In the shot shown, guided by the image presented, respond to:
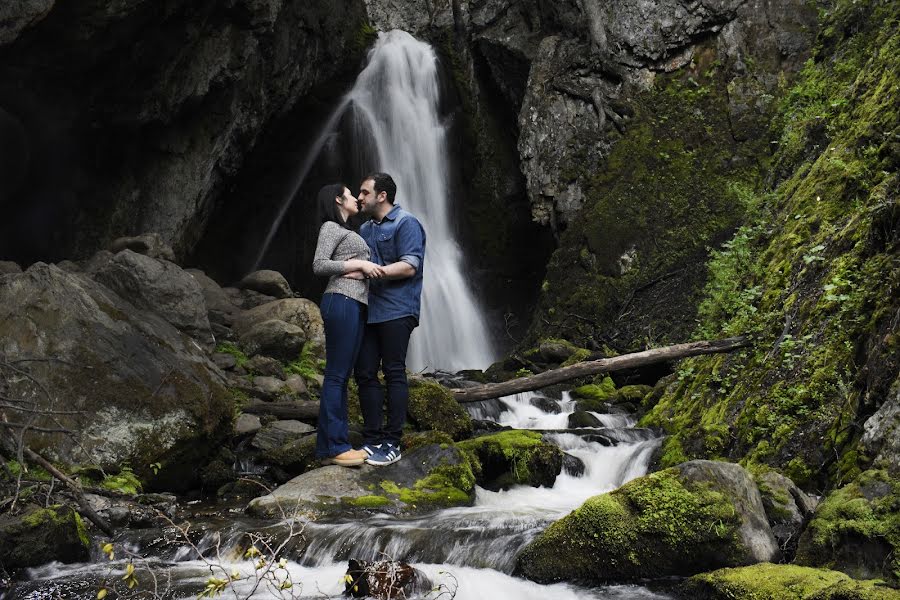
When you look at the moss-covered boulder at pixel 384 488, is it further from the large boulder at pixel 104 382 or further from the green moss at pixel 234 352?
the green moss at pixel 234 352

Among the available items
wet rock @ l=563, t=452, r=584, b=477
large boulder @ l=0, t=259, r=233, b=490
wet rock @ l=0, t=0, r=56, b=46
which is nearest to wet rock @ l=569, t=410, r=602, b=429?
wet rock @ l=563, t=452, r=584, b=477

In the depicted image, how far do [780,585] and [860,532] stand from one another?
49cm

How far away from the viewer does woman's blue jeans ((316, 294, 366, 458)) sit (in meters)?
5.50

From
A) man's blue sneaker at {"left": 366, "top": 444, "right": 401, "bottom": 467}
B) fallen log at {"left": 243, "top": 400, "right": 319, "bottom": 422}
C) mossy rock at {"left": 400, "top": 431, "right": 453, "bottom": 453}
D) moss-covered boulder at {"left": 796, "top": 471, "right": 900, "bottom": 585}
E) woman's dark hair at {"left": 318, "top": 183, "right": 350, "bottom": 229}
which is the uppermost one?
woman's dark hair at {"left": 318, "top": 183, "right": 350, "bottom": 229}

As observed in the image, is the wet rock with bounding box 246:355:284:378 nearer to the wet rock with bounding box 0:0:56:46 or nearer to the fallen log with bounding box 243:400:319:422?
the fallen log with bounding box 243:400:319:422

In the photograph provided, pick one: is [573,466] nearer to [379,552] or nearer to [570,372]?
[570,372]

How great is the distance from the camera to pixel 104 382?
20.9 ft

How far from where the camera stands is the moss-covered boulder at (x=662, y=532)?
12.2 ft

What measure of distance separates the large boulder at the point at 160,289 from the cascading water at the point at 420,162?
26.7ft

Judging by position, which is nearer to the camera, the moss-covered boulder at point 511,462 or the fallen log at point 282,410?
the moss-covered boulder at point 511,462

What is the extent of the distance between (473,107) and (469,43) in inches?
79.7

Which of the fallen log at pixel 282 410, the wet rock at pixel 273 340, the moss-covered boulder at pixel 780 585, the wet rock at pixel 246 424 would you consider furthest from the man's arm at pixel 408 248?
the wet rock at pixel 273 340

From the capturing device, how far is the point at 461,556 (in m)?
4.34

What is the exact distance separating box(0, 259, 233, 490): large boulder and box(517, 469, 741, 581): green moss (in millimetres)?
3857
